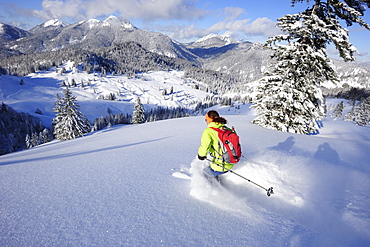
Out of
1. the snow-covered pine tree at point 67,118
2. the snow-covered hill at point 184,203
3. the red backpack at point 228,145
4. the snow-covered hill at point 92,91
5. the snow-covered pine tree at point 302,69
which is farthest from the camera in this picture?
the snow-covered hill at point 92,91

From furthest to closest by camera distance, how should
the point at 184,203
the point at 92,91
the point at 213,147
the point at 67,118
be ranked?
1. the point at 92,91
2. the point at 67,118
3. the point at 213,147
4. the point at 184,203

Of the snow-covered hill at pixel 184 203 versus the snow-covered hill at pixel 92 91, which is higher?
the snow-covered hill at pixel 92 91

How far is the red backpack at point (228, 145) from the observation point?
351 cm

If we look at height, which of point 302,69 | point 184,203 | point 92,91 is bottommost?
point 184,203

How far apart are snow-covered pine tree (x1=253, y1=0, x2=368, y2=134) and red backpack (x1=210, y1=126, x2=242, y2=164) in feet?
24.6

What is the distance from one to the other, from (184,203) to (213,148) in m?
1.34

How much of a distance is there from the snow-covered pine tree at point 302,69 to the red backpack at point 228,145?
24.6 ft

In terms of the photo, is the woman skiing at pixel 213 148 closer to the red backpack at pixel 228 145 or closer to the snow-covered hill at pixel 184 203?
the red backpack at pixel 228 145

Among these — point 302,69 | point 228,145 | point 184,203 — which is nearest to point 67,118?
point 184,203

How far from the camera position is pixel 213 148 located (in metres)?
3.70

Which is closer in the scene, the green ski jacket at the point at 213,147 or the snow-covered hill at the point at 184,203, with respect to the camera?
the snow-covered hill at the point at 184,203

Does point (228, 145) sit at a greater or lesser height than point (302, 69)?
lesser

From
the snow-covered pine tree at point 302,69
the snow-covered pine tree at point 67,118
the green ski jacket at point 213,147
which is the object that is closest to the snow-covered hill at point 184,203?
the green ski jacket at point 213,147

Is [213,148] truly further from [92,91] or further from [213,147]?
[92,91]
